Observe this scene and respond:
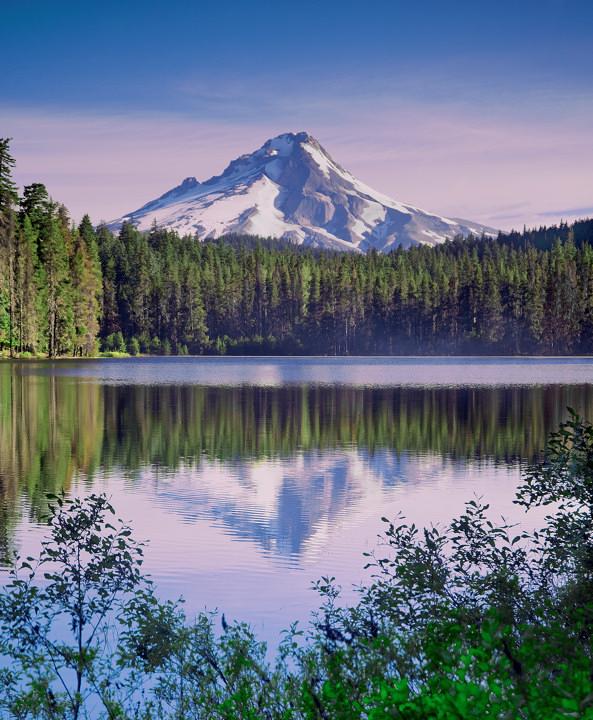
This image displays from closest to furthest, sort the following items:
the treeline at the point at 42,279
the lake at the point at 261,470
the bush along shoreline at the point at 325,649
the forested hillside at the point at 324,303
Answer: the bush along shoreline at the point at 325,649, the lake at the point at 261,470, the treeline at the point at 42,279, the forested hillside at the point at 324,303

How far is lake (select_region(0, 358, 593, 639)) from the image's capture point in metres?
12.9

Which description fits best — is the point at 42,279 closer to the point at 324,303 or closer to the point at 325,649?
the point at 324,303

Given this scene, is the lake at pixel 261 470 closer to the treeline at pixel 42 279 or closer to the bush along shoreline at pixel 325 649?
the bush along shoreline at pixel 325 649

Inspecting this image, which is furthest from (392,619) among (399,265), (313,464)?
(399,265)

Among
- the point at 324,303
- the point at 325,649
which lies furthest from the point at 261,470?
the point at 324,303

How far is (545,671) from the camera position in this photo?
5.84m

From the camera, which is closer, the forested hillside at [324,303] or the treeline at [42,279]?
the treeline at [42,279]

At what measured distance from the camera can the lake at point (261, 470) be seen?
1285 centimetres

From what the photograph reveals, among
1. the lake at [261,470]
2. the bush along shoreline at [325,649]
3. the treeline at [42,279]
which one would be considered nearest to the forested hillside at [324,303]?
the treeline at [42,279]

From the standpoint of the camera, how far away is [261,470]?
22.2 meters

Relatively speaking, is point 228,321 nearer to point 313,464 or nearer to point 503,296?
point 503,296

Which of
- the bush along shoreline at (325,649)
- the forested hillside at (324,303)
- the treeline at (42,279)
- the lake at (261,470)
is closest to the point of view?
the bush along shoreline at (325,649)

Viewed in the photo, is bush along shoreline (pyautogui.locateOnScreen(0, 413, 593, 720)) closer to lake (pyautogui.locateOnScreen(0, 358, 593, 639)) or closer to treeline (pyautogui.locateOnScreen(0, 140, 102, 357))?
lake (pyautogui.locateOnScreen(0, 358, 593, 639))

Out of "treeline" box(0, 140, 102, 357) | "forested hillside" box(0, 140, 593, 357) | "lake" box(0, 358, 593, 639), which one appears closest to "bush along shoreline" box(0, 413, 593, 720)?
"lake" box(0, 358, 593, 639)
